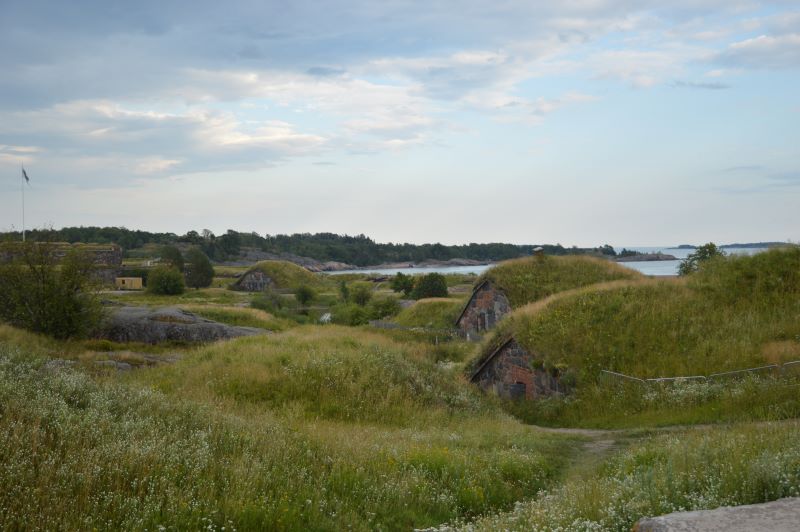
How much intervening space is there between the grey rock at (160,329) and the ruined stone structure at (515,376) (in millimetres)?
14695

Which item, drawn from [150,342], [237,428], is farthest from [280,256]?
[237,428]

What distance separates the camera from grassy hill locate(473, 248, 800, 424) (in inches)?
712

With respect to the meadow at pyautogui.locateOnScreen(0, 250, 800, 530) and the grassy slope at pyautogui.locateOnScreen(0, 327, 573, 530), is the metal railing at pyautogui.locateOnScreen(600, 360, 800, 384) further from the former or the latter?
the grassy slope at pyautogui.locateOnScreen(0, 327, 573, 530)

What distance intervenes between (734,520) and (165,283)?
222ft

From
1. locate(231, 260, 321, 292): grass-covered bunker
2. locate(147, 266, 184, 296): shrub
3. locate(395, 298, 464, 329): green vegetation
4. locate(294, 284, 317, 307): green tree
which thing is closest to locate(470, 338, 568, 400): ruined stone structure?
locate(395, 298, 464, 329): green vegetation

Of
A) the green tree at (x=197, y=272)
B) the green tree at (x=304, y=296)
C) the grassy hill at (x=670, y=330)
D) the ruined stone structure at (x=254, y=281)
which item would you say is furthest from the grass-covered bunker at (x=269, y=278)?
the grassy hill at (x=670, y=330)

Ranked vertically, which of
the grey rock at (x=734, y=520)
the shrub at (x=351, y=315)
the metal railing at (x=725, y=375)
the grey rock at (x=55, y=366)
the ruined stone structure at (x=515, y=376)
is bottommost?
the shrub at (x=351, y=315)

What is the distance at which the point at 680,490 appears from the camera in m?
6.96

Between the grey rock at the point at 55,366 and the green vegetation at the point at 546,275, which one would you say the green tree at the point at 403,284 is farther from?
the grey rock at the point at 55,366

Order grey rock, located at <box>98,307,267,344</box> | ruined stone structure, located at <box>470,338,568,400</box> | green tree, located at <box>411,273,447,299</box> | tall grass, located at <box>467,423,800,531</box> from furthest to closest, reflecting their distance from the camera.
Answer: green tree, located at <box>411,273,447,299</box> < grey rock, located at <box>98,307,267,344</box> < ruined stone structure, located at <box>470,338,568,400</box> < tall grass, located at <box>467,423,800,531</box>

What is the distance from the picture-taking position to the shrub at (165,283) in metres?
65.7

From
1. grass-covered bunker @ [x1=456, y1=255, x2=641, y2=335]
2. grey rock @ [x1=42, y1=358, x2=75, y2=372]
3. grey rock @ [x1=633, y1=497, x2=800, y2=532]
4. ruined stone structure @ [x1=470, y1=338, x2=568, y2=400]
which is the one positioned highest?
grass-covered bunker @ [x1=456, y1=255, x2=641, y2=335]

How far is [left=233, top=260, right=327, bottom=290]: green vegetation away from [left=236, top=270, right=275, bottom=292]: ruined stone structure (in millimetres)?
411

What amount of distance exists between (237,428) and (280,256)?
169m
